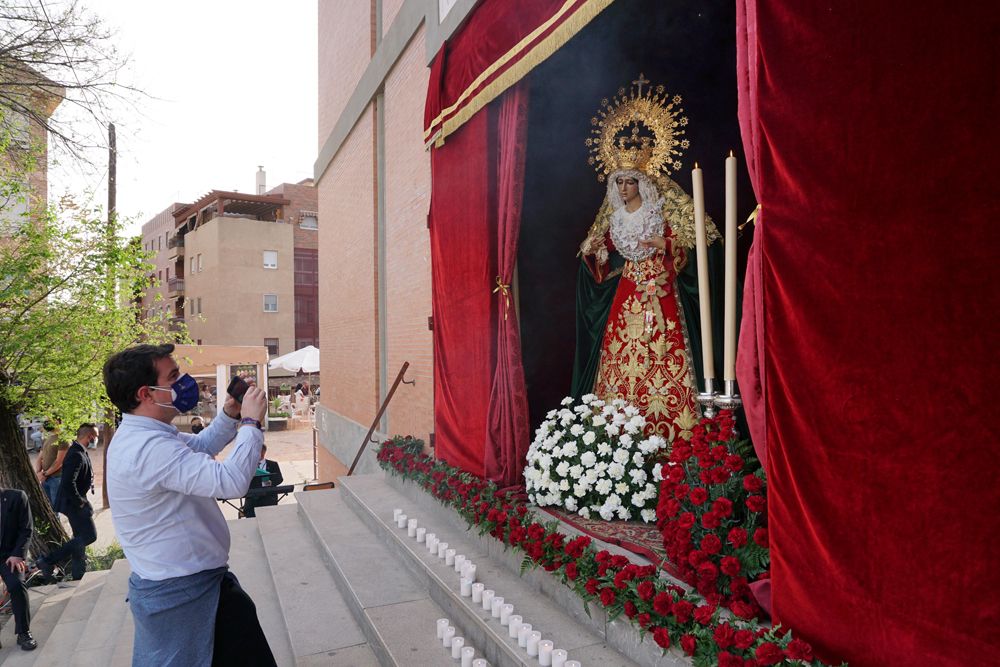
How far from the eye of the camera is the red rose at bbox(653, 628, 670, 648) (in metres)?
2.44

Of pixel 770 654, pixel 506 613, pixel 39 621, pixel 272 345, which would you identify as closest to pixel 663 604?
pixel 770 654

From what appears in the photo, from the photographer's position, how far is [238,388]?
282 centimetres

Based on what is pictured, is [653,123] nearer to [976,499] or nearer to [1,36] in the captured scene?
[976,499]

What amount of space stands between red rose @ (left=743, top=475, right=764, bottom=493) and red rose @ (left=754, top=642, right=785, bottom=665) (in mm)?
786

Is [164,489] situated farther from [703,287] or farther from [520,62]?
[520,62]

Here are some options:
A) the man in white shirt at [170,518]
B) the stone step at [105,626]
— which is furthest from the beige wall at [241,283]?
the man in white shirt at [170,518]

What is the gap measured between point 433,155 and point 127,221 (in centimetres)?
676

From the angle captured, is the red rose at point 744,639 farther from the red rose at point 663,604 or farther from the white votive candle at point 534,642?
the white votive candle at point 534,642

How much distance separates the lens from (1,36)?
6961 millimetres

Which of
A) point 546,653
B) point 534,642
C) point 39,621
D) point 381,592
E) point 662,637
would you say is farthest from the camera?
point 39,621

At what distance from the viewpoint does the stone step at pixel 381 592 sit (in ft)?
11.1

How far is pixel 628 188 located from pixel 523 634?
297 cm

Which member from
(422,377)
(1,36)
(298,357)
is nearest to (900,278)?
(422,377)

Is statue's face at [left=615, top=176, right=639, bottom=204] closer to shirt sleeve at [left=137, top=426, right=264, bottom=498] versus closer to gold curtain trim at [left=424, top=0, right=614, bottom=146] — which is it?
gold curtain trim at [left=424, top=0, right=614, bottom=146]
